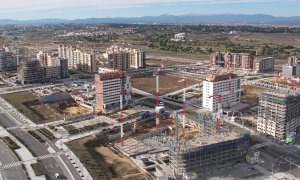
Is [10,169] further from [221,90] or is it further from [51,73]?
[51,73]

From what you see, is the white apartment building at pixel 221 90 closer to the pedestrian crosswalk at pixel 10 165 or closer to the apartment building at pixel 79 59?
the pedestrian crosswalk at pixel 10 165

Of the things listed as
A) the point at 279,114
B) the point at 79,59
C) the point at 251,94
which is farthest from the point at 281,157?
the point at 79,59

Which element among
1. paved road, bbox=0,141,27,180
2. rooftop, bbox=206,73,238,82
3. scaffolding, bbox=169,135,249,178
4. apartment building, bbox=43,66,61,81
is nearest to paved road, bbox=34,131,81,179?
paved road, bbox=0,141,27,180

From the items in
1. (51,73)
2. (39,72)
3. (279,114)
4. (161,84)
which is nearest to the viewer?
(279,114)

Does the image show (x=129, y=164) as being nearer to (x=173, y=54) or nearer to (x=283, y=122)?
(x=283, y=122)

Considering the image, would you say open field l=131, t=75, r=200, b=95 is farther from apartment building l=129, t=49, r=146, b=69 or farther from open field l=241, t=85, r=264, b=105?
apartment building l=129, t=49, r=146, b=69

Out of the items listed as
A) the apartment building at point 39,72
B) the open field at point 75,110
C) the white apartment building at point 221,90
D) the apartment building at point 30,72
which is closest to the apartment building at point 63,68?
the apartment building at point 39,72

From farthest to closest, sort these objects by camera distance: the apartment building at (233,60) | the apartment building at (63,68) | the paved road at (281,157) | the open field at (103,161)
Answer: the apartment building at (233,60)
the apartment building at (63,68)
the paved road at (281,157)
the open field at (103,161)
